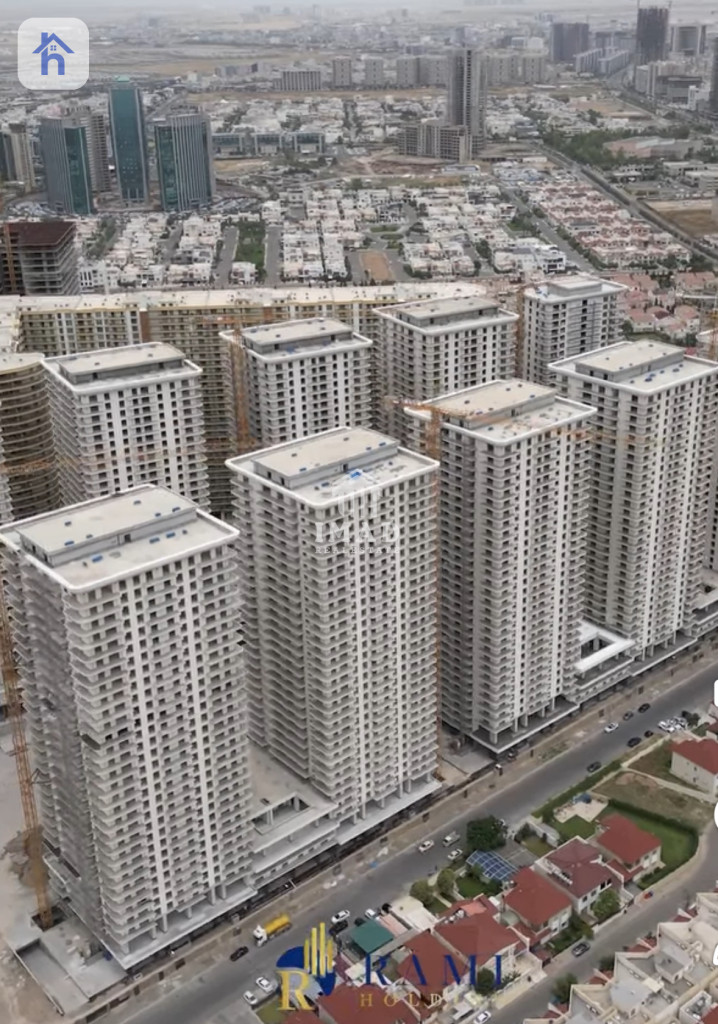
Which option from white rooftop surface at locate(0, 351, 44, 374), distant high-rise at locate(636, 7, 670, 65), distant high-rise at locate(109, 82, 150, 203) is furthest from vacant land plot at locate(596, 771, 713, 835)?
distant high-rise at locate(636, 7, 670, 65)

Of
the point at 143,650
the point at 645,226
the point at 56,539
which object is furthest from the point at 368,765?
the point at 645,226

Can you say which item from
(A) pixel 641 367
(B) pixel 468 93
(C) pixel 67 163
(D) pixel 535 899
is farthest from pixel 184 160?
(D) pixel 535 899

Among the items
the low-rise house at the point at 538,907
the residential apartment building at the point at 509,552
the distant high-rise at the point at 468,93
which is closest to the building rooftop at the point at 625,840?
the low-rise house at the point at 538,907

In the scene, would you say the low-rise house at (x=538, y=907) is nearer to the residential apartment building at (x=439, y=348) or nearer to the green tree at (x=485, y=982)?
the green tree at (x=485, y=982)

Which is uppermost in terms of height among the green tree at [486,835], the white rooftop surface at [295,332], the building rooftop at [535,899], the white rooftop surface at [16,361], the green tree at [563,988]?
the white rooftop surface at [295,332]

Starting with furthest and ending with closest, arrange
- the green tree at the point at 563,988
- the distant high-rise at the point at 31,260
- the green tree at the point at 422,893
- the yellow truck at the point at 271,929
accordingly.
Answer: the distant high-rise at the point at 31,260 → the green tree at the point at 422,893 → the yellow truck at the point at 271,929 → the green tree at the point at 563,988

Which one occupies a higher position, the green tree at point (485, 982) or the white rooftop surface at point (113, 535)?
the white rooftop surface at point (113, 535)

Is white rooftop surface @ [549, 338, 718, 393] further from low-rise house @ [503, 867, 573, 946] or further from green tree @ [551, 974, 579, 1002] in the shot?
green tree @ [551, 974, 579, 1002]
